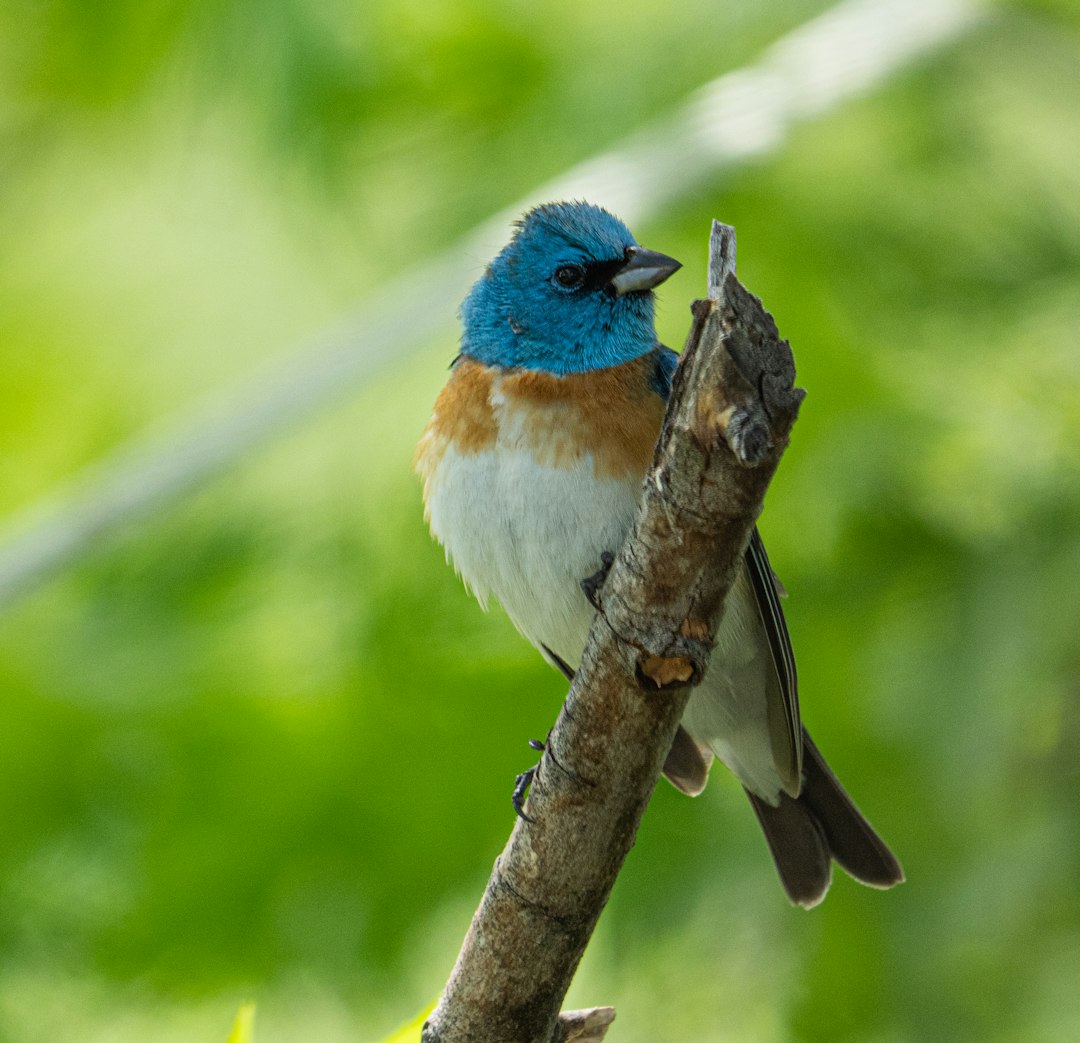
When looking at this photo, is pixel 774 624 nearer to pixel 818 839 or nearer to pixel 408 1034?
pixel 818 839

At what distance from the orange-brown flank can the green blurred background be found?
0.89 metres

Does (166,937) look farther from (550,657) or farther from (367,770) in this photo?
(550,657)

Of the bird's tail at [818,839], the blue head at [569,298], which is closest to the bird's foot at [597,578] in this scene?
the blue head at [569,298]

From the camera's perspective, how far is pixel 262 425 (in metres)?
4.53

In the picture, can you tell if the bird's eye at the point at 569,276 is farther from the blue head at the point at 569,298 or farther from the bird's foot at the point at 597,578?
the bird's foot at the point at 597,578

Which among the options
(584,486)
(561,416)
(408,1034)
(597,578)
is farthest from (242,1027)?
(561,416)

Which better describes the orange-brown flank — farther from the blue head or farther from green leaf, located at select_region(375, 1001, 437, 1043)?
green leaf, located at select_region(375, 1001, 437, 1043)

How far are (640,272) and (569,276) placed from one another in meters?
0.21

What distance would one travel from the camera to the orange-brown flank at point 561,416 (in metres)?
3.55

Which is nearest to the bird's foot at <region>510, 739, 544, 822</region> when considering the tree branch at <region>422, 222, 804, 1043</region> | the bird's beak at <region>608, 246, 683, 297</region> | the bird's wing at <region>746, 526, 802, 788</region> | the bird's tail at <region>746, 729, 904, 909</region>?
the tree branch at <region>422, 222, 804, 1043</region>

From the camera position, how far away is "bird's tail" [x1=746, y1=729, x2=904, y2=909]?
13.4 feet

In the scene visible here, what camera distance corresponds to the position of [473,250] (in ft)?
15.9

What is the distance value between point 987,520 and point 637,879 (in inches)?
71.6

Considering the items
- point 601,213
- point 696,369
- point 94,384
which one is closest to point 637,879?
point 601,213
